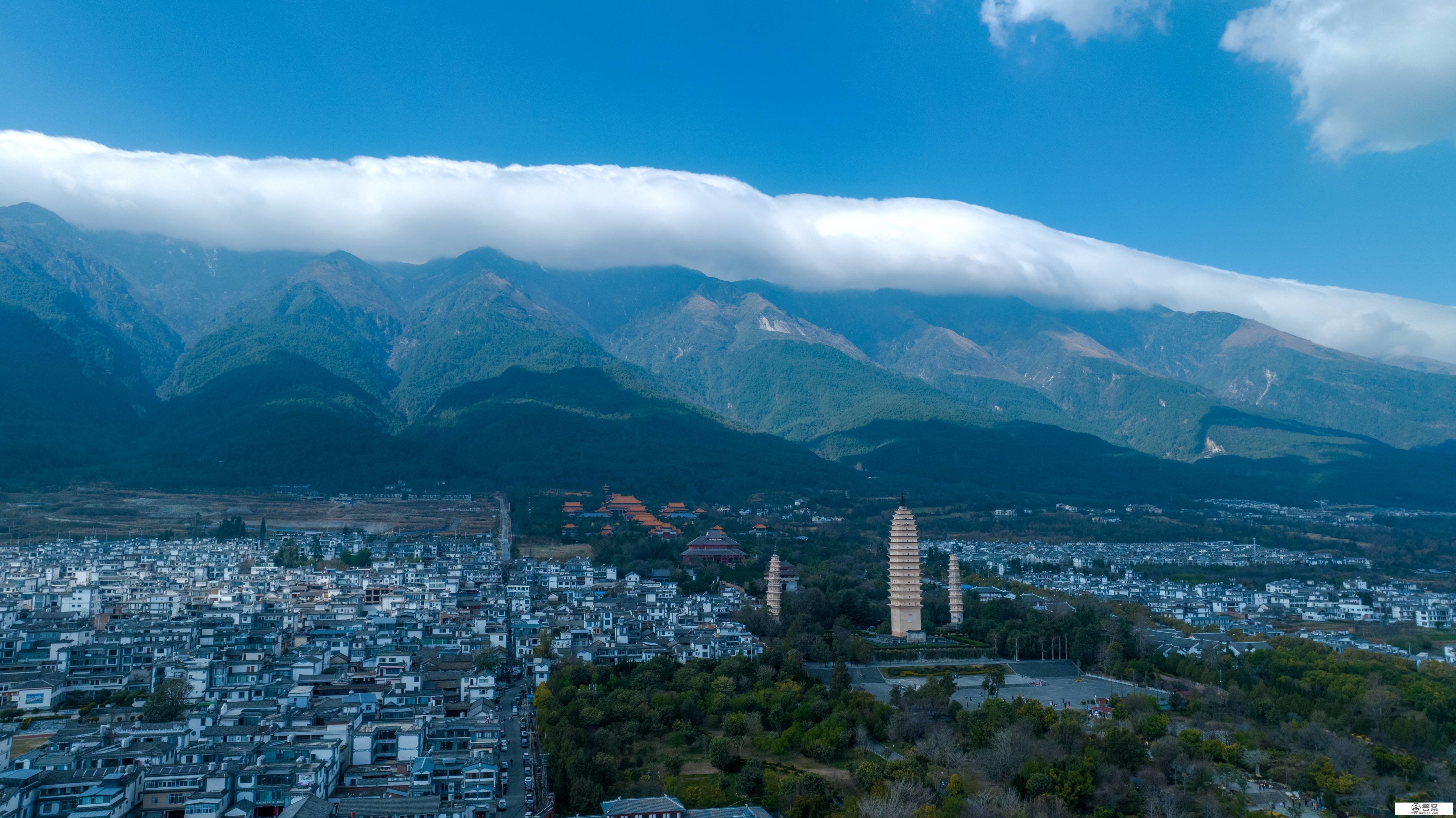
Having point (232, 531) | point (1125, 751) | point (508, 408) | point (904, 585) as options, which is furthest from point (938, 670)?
point (508, 408)

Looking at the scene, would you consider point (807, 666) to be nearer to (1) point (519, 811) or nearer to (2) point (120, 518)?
(1) point (519, 811)

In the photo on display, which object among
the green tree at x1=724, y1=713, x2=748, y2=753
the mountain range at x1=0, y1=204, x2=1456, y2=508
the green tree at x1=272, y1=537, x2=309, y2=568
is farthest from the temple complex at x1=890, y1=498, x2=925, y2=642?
the mountain range at x1=0, y1=204, x2=1456, y2=508

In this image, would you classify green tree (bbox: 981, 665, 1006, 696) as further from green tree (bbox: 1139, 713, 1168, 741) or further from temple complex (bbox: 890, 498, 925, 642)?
green tree (bbox: 1139, 713, 1168, 741)

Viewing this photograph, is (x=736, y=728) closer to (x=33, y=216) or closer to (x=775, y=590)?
Answer: (x=775, y=590)

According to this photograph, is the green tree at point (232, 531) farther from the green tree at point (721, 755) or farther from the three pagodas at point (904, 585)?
the green tree at point (721, 755)

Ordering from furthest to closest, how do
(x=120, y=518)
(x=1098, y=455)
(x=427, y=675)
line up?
(x=1098, y=455) < (x=120, y=518) < (x=427, y=675)

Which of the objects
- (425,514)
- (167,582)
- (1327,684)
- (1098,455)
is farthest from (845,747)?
(1098,455)
